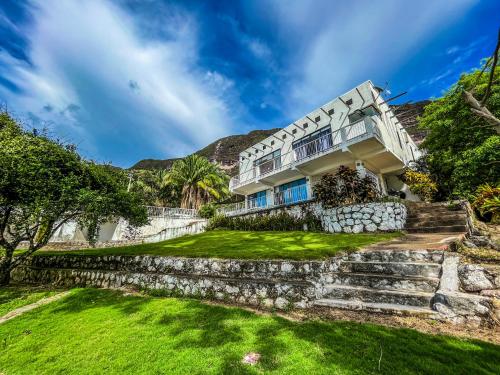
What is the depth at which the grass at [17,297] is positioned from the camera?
6.62 meters

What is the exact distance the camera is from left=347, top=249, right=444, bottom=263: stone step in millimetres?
4691

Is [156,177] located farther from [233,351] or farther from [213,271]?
[233,351]

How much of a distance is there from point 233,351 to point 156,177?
3851 centimetres

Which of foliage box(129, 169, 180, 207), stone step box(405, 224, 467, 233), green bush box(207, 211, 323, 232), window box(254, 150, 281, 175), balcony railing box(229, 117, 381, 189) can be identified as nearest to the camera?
stone step box(405, 224, 467, 233)

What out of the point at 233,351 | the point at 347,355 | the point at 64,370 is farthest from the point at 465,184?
the point at 64,370

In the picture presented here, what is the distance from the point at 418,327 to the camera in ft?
10.6

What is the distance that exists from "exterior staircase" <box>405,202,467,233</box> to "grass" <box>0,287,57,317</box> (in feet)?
46.0

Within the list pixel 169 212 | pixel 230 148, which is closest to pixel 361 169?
pixel 169 212

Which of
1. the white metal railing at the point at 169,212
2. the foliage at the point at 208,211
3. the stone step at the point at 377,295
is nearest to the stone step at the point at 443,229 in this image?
the stone step at the point at 377,295

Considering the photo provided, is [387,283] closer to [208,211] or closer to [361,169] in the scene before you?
[361,169]

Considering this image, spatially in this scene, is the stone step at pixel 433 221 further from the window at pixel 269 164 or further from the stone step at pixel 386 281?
the window at pixel 269 164

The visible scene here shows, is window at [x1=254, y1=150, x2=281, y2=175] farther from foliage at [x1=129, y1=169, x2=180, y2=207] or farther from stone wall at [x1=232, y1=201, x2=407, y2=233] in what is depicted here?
foliage at [x1=129, y1=169, x2=180, y2=207]

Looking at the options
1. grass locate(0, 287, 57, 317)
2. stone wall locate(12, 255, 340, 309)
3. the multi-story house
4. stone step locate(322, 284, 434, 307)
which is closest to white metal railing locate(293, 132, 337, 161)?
the multi-story house

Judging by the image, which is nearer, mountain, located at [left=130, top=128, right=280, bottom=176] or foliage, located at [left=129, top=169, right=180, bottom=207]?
foliage, located at [left=129, top=169, right=180, bottom=207]
